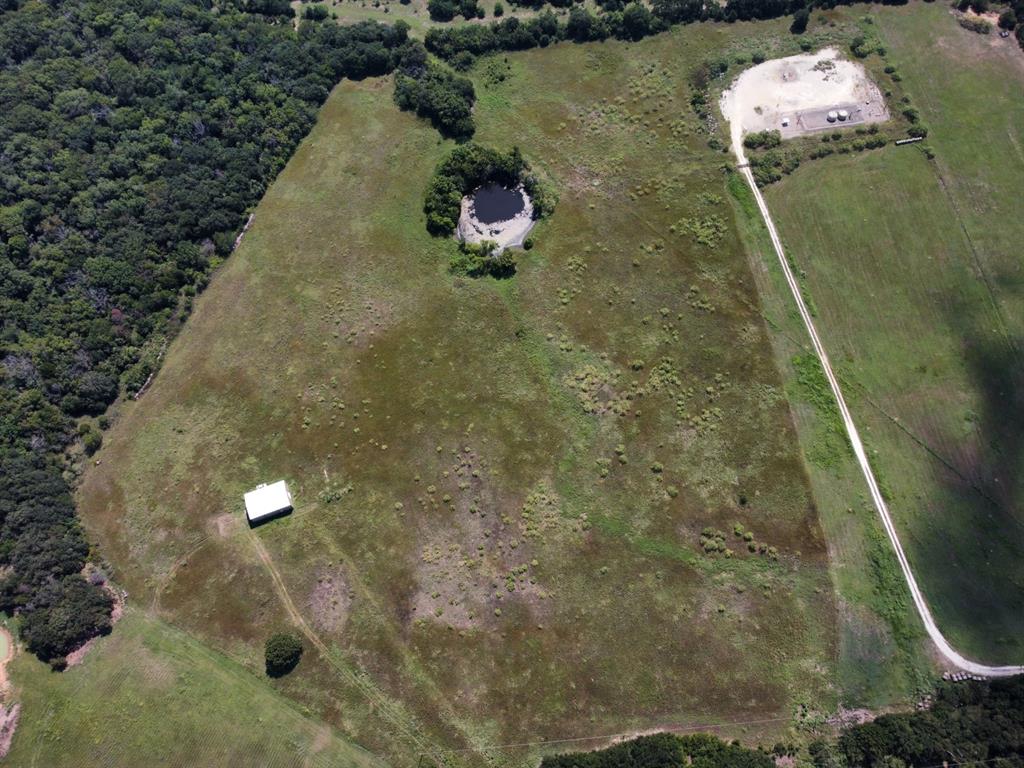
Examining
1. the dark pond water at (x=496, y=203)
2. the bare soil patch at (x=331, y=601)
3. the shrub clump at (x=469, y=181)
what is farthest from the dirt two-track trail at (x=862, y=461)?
the bare soil patch at (x=331, y=601)

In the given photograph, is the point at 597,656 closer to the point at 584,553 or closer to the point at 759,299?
the point at 584,553

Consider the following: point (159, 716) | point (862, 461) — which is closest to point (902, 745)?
point (862, 461)

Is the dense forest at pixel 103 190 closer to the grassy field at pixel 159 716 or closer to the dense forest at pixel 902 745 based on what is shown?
the grassy field at pixel 159 716

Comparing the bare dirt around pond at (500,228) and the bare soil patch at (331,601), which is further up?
the bare dirt around pond at (500,228)

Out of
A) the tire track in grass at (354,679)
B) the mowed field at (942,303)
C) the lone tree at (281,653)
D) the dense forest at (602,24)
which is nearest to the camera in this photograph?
the tire track in grass at (354,679)

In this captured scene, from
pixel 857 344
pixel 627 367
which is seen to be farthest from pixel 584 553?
pixel 857 344

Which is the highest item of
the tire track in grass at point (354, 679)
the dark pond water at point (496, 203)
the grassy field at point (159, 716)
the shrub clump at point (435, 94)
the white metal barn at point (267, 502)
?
the shrub clump at point (435, 94)

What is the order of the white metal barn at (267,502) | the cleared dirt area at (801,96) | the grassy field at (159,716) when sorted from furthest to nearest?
the cleared dirt area at (801,96) < the white metal barn at (267,502) < the grassy field at (159,716)

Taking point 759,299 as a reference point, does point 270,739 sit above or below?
below
